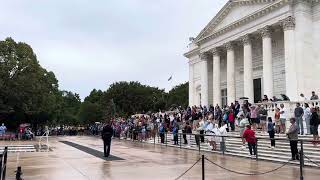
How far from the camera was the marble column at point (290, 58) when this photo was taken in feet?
111

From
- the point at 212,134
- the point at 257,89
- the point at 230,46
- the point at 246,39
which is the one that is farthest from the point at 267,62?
the point at 212,134

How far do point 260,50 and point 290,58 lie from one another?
6.95 m

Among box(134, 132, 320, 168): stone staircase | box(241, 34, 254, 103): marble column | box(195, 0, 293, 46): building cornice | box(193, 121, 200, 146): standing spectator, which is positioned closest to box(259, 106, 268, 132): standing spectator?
box(134, 132, 320, 168): stone staircase

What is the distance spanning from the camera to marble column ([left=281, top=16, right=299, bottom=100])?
33.8 meters

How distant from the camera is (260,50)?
41281 mm

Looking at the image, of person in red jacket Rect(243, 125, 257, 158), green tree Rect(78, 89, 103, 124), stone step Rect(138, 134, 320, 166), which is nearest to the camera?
stone step Rect(138, 134, 320, 166)

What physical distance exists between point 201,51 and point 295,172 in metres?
34.7

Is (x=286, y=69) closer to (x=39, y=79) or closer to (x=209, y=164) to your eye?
(x=209, y=164)

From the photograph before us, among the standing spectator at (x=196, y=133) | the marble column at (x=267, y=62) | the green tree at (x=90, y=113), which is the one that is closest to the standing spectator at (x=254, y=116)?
the standing spectator at (x=196, y=133)

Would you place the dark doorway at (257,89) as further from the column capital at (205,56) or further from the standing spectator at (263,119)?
the standing spectator at (263,119)

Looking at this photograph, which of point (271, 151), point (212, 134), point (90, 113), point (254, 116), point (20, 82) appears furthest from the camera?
point (90, 113)

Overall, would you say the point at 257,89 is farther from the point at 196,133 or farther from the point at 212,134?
the point at 212,134

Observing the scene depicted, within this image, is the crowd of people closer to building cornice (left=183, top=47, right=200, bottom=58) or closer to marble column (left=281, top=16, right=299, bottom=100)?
marble column (left=281, top=16, right=299, bottom=100)

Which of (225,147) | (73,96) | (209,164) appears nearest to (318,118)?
(225,147)
